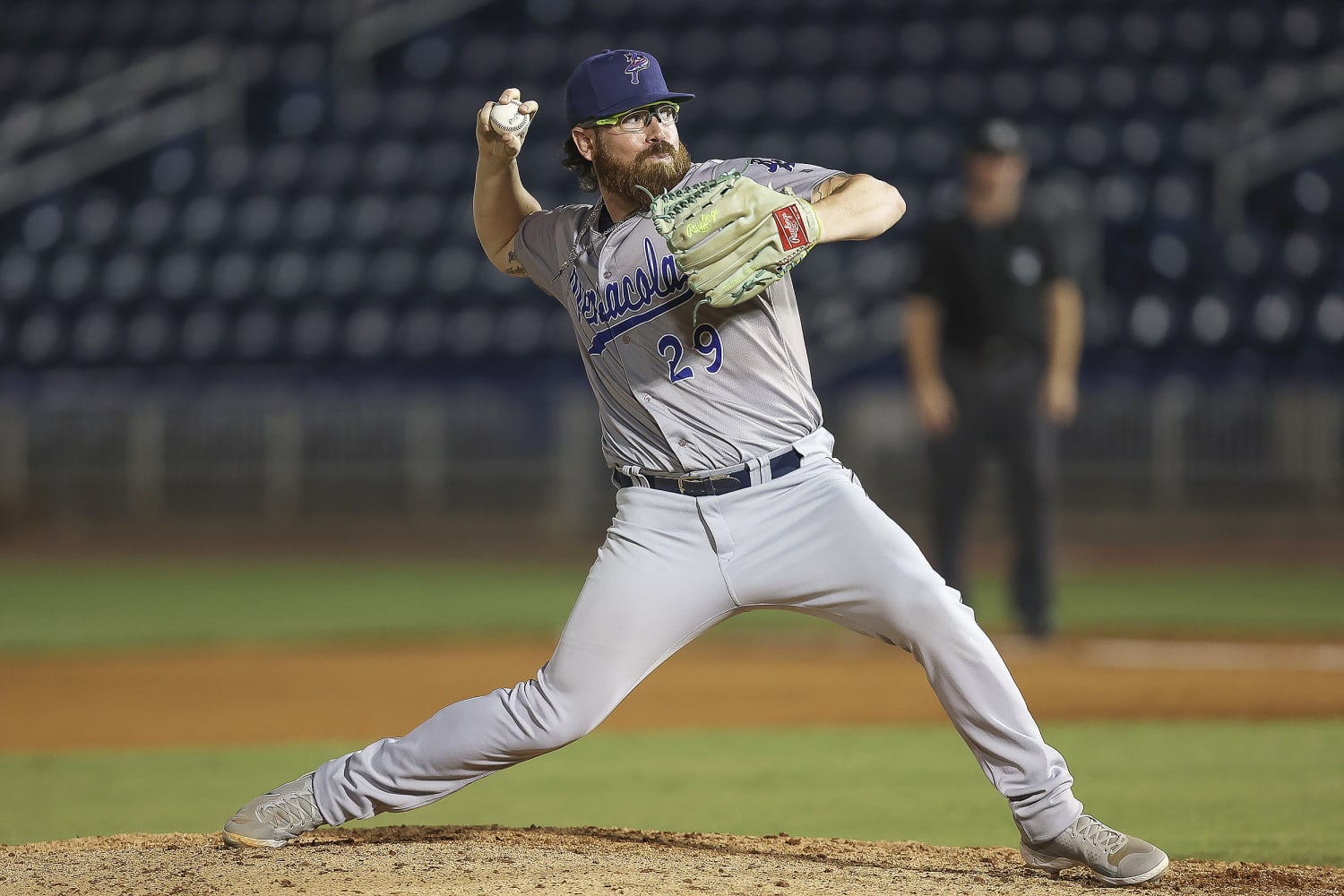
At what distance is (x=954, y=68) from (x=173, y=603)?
1086 centimetres

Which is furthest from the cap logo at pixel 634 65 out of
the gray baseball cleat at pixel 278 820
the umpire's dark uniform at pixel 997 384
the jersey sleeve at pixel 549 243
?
the umpire's dark uniform at pixel 997 384

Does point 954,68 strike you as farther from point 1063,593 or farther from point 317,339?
point 1063,593

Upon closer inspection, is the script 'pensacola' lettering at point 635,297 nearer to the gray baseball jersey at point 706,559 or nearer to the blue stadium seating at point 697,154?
the gray baseball jersey at point 706,559

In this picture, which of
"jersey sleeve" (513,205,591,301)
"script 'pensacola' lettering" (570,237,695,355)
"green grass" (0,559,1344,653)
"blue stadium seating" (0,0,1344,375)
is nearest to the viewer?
"script 'pensacola' lettering" (570,237,695,355)

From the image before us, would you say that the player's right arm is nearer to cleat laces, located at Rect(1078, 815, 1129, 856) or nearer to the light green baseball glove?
the light green baseball glove

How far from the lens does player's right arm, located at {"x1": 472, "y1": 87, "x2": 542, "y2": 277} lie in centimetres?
388

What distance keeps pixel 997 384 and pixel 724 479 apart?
14.6ft

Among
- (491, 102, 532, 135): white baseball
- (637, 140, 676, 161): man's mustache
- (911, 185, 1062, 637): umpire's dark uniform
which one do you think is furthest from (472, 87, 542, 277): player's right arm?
(911, 185, 1062, 637): umpire's dark uniform

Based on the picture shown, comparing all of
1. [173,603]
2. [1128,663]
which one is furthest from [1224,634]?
[173,603]

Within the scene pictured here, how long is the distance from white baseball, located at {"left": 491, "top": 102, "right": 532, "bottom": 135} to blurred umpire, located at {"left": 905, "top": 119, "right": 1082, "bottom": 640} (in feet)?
13.4

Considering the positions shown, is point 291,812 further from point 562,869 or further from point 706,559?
point 706,559

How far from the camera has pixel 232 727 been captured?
6496 mm

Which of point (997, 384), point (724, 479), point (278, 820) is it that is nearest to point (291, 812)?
point (278, 820)

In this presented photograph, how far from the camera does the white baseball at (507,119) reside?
379cm
